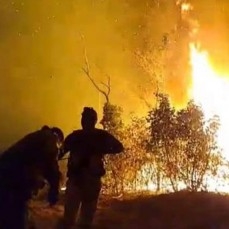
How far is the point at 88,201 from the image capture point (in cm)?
809

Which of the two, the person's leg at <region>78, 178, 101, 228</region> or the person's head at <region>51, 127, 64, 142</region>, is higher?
the person's head at <region>51, 127, 64, 142</region>

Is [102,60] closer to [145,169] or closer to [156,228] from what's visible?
[145,169]

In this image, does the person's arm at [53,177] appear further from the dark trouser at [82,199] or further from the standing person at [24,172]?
the dark trouser at [82,199]

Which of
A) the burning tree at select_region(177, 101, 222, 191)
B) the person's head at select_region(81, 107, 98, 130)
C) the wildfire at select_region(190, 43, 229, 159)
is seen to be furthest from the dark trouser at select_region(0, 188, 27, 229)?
the wildfire at select_region(190, 43, 229, 159)

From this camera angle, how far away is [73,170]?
8.02 m

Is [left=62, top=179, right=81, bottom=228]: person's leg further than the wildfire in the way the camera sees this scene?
No

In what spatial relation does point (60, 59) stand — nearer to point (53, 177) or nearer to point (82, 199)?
point (82, 199)

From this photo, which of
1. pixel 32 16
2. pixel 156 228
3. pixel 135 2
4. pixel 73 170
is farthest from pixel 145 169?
pixel 32 16

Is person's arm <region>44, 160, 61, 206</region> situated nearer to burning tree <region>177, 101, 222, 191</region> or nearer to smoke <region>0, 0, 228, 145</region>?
burning tree <region>177, 101, 222, 191</region>

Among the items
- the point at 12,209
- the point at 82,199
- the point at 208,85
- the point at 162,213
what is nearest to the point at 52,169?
the point at 12,209

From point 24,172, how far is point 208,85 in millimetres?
14541

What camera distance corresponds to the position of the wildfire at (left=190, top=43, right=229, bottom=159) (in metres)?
17.9

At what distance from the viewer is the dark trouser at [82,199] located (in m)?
8.02

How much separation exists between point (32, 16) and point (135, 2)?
14.7 ft
